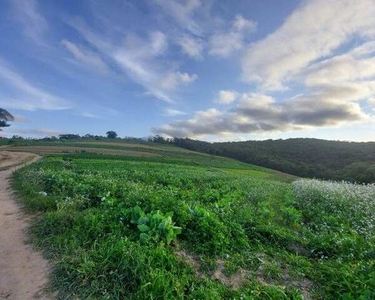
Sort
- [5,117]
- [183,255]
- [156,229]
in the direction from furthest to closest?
[5,117]
[156,229]
[183,255]

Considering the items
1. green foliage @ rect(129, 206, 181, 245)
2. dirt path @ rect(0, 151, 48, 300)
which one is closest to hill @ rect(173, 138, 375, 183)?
green foliage @ rect(129, 206, 181, 245)

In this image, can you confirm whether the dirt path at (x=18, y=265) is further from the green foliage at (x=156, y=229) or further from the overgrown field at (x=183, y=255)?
the green foliage at (x=156, y=229)

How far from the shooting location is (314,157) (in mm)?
80562

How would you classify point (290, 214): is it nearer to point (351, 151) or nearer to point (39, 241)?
point (39, 241)

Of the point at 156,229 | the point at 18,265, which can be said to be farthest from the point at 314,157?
the point at 18,265

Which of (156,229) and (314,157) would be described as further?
(314,157)

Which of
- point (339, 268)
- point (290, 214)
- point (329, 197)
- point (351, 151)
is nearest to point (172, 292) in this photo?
point (339, 268)

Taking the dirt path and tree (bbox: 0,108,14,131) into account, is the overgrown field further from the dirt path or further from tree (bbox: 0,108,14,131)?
tree (bbox: 0,108,14,131)

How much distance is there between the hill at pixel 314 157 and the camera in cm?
5048

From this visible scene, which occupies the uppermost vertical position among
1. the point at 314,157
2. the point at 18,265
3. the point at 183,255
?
the point at 18,265

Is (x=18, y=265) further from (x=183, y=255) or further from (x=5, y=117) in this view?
(x=5, y=117)

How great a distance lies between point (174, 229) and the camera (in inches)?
251

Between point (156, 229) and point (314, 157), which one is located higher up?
point (156, 229)

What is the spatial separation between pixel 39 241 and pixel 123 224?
1.96m
